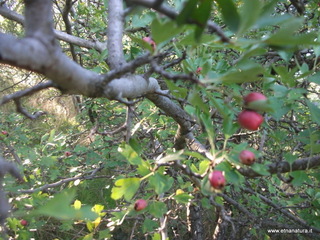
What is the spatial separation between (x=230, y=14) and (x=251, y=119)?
0.88ft

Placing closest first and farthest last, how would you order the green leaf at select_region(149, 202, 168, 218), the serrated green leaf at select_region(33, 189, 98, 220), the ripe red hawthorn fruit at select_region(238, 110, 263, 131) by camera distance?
the serrated green leaf at select_region(33, 189, 98, 220), the ripe red hawthorn fruit at select_region(238, 110, 263, 131), the green leaf at select_region(149, 202, 168, 218)

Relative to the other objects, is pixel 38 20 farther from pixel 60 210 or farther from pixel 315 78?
pixel 315 78

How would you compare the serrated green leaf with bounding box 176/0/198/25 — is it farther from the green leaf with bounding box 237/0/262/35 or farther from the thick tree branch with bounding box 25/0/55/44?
the thick tree branch with bounding box 25/0/55/44

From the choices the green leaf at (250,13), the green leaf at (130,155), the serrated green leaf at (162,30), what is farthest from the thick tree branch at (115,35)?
the green leaf at (250,13)

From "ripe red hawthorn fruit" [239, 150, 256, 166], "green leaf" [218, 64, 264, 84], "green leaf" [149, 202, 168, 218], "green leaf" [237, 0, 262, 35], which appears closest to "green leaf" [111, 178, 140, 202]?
"green leaf" [149, 202, 168, 218]

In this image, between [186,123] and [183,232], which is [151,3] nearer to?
[186,123]

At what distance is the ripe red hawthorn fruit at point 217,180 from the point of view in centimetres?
62

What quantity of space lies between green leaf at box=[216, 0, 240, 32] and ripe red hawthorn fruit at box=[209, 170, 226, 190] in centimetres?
36

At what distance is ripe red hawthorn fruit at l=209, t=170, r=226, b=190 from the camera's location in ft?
2.03

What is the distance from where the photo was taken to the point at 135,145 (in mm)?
835


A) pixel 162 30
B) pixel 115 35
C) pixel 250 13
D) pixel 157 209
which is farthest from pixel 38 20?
pixel 157 209

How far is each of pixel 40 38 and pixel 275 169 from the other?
679 mm

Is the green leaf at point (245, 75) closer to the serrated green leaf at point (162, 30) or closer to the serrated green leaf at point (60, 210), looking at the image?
the serrated green leaf at point (162, 30)

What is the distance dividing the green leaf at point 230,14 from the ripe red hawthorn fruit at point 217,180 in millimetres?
364
